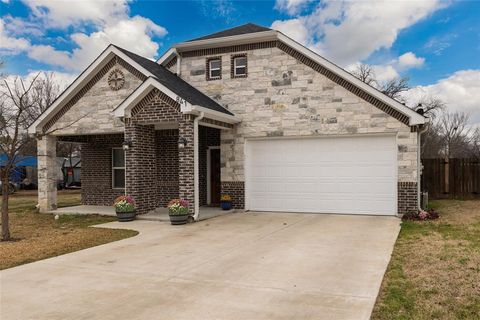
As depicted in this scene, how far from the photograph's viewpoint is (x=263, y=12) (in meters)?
17.7

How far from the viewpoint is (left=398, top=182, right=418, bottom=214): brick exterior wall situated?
12000 mm

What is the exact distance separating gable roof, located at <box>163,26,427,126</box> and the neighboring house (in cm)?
4

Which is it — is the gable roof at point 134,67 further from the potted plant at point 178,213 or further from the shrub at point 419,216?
the shrub at point 419,216

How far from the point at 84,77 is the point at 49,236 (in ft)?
21.3

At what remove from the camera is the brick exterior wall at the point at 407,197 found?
12000mm

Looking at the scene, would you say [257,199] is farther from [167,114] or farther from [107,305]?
[107,305]

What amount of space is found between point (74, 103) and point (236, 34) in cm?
648

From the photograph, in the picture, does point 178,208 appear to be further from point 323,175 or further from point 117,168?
point 117,168

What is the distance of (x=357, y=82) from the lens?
1241 cm

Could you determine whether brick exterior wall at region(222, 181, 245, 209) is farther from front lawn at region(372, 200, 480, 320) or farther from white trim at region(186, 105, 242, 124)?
front lawn at region(372, 200, 480, 320)

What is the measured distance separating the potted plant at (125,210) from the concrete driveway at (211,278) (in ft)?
8.05

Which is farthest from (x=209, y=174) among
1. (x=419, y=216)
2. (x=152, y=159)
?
(x=419, y=216)

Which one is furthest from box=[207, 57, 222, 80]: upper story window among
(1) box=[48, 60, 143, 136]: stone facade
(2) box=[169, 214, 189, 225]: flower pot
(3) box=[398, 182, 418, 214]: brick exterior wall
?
(3) box=[398, 182, 418, 214]: brick exterior wall

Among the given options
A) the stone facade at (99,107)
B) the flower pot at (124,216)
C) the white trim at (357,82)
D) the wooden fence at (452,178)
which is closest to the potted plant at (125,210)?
the flower pot at (124,216)
